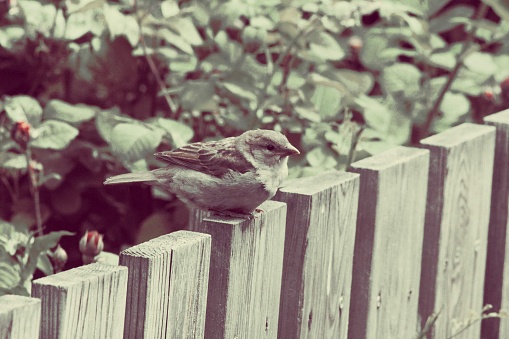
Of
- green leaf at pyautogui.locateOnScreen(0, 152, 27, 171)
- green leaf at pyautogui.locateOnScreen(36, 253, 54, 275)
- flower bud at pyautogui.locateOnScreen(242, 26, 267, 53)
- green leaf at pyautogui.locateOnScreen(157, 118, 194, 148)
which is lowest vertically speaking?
green leaf at pyautogui.locateOnScreen(36, 253, 54, 275)

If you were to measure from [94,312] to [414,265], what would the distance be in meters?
1.49

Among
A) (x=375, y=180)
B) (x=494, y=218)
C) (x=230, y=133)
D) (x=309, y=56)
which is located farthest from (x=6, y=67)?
(x=494, y=218)

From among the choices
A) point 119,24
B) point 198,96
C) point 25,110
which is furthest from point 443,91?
point 25,110

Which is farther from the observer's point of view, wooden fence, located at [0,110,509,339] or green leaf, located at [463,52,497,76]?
green leaf, located at [463,52,497,76]

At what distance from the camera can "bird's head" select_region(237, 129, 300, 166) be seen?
269cm

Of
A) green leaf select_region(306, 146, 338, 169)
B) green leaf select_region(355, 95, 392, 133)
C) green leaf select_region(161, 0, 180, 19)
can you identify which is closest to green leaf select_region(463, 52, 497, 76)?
green leaf select_region(355, 95, 392, 133)

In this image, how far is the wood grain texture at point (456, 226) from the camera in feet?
10.2

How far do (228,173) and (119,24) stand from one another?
0.82 metres

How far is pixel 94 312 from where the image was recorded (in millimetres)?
1794

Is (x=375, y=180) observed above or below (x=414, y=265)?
above

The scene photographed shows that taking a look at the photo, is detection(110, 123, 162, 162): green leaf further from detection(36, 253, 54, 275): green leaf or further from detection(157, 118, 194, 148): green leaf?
detection(36, 253, 54, 275): green leaf

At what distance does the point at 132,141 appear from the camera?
2982 mm

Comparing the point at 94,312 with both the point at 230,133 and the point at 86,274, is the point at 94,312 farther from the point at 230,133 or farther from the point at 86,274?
the point at 230,133

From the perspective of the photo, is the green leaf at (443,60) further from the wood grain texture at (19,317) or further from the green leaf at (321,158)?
the wood grain texture at (19,317)
